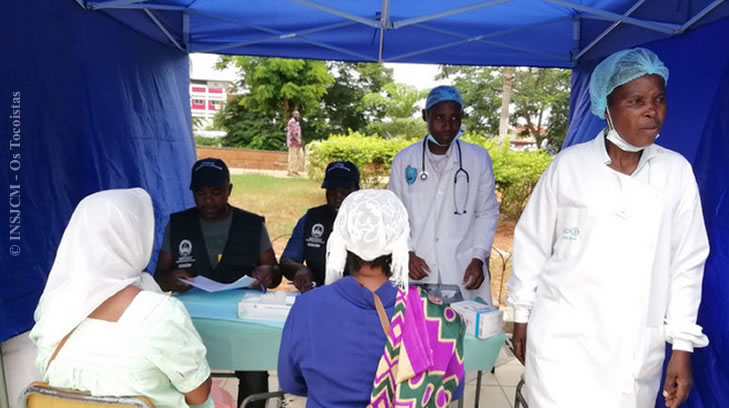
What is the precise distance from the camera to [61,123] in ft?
8.66

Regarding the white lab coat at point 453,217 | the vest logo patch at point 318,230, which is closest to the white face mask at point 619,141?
the white lab coat at point 453,217

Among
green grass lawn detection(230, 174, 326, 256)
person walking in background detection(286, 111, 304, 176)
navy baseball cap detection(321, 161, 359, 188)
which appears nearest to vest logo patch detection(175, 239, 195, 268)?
navy baseball cap detection(321, 161, 359, 188)

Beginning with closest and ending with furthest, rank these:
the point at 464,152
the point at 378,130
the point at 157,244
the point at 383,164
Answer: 1. the point at 464,152
2. the point at 157,244
3. the point at 383,164
4. the point at 378,130

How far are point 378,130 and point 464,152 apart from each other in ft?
50.7

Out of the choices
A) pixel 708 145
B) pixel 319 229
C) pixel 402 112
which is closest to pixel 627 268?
pixel 708 145

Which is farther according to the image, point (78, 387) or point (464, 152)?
point (464, 152)

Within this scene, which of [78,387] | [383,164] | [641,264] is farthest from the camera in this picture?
[383,164]

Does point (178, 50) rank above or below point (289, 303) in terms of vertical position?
above

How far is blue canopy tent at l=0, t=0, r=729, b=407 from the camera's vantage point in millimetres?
2229

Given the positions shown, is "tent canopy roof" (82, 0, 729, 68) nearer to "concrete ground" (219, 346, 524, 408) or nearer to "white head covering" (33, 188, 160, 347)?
"white head covering" (33, 188, 160, 347)

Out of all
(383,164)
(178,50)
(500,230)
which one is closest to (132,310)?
(178,50)

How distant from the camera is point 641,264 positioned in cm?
161

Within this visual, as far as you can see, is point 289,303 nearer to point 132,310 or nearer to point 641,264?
point 132,310

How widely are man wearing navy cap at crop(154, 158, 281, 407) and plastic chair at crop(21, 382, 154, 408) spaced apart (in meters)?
1.31
